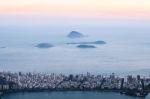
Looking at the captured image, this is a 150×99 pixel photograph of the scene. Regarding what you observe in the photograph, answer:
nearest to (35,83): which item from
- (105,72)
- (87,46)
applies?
(105,72)

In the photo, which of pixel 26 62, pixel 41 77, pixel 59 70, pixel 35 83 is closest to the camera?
pixel 35 83

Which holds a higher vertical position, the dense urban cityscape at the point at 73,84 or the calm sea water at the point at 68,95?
the dense urban cityscape at the point at 73,84

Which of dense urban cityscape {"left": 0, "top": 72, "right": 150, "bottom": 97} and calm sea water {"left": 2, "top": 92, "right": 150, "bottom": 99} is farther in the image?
dense urban cityscape {"left": 0, "top": 72, "right": 150, "bottom": 97}

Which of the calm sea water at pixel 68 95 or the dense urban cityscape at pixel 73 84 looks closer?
the calm sea water at pixel 68 95

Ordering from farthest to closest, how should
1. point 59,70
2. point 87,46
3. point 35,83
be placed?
point 87,46
point 59,70
point 35,83

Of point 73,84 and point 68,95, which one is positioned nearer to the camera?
point 68,95

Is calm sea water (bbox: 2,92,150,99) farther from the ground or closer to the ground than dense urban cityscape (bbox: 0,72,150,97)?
closer to the ground

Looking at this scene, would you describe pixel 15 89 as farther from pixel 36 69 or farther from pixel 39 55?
pixel 39 55

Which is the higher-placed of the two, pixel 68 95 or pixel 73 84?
pixel 73 84
